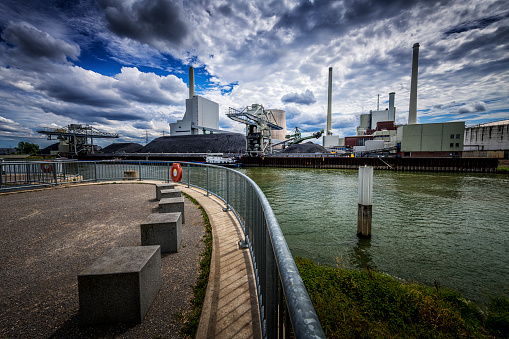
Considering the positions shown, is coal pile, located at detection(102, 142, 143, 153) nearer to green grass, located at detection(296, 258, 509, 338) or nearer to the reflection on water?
the reflection on water

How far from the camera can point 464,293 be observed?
4.88m

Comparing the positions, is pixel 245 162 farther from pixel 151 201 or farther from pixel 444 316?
pixel 444 316

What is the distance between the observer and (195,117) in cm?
10544

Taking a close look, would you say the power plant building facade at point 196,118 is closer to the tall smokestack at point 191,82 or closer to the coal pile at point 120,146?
the tall smokestack at point 191,82

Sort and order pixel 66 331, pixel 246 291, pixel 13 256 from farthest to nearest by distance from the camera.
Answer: pixel 13 256 → pixel 246 291 → pixel 66 331

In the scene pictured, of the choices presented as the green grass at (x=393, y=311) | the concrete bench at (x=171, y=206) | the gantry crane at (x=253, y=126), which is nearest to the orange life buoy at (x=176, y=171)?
the concrete bench at (x=171, y=206)

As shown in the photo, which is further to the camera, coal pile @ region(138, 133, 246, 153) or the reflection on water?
coal pile @ region(138, 133, 246, 153)

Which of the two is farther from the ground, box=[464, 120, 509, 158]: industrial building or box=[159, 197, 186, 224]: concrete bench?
box=[464, 120, 509, 158]: industrial building

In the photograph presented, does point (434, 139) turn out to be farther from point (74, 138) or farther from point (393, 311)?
point (74, 138)

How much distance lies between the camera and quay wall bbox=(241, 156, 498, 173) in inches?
1282

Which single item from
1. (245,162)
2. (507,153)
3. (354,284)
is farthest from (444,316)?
(507,153)

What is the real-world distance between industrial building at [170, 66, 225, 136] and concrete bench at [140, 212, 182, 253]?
106 metres

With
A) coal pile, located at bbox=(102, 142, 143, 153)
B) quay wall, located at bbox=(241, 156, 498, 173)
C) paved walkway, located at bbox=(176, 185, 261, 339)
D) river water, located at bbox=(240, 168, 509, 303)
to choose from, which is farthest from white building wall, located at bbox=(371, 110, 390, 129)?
paved walkway, located at bbox=(176, 185, 261, 339)

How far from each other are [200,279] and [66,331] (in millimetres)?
1486
